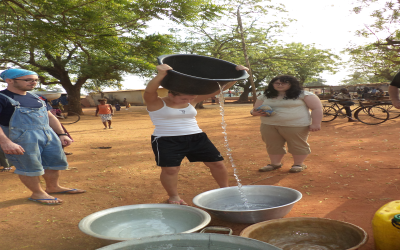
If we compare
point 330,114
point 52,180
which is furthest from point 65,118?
point 52,180

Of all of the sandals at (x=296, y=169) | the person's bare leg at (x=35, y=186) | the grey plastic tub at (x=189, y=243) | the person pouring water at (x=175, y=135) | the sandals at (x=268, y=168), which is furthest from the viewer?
the sandals at (x=268, y=168)

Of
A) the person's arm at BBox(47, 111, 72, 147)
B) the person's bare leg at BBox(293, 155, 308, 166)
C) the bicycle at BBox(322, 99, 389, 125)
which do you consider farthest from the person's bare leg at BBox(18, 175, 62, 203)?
the bicycle at BBox(322, 99, 389, 125)

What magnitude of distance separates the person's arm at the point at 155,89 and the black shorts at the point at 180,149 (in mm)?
329

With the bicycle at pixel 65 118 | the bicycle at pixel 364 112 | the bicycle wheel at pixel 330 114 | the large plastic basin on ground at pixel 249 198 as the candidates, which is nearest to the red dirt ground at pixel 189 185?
the large plastic basin on ground at pixel 249 198

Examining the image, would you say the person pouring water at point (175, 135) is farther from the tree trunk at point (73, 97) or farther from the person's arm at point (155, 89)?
the tree trunk at point (73, 97)

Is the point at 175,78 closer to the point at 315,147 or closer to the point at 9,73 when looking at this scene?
the point at 9,73

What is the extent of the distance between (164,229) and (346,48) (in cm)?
2801

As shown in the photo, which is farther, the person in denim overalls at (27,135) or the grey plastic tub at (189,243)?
the person in denim overalls at (27,135)

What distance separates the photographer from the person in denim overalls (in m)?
3.12

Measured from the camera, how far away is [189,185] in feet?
13.8

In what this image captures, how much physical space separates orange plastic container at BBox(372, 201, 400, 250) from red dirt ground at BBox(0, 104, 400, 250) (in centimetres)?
36

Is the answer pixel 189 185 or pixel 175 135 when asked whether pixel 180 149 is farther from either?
pixel 189 185

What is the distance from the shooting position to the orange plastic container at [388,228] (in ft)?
5.87

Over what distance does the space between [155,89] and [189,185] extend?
6.17 ft
